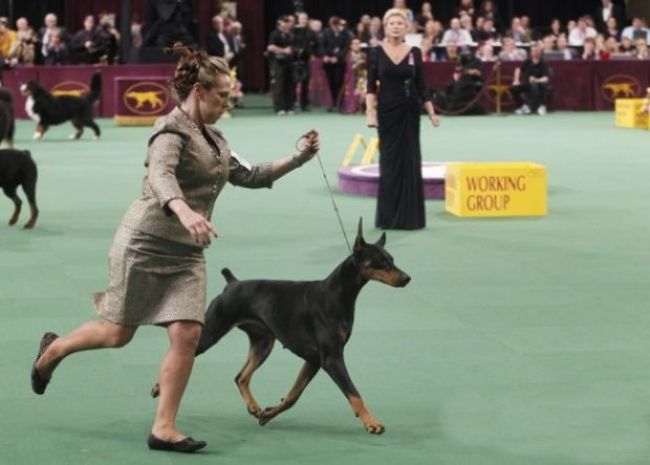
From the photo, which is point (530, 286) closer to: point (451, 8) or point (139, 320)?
point (139, 320)

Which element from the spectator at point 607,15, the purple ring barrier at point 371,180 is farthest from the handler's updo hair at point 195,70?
the spectator at point 607,15

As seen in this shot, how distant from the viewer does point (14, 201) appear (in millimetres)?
12258

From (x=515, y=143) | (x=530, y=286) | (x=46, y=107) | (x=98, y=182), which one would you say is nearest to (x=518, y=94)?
(x=515, y=143)

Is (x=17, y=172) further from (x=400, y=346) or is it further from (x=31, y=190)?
(x=400, y=346)

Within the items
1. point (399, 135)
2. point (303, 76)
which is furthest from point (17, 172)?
point (303, 76)

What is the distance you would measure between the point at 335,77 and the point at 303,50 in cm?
86

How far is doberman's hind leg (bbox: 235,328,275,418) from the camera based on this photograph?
5.99 meters

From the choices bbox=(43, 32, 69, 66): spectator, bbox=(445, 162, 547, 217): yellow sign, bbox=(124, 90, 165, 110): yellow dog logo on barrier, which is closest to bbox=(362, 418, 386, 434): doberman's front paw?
bbox=(445, 162, 547, 217): yellow sign

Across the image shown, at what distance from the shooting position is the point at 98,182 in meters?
16.1

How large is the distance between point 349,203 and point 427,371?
7236 millimetres

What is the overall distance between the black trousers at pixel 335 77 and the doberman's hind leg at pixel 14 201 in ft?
54.0

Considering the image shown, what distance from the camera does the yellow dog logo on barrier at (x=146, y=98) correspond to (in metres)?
25.1

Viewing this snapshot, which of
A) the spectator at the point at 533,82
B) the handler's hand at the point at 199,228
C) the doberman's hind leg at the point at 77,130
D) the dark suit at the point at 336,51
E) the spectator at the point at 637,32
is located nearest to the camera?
the handler's hand at the point at 199,228

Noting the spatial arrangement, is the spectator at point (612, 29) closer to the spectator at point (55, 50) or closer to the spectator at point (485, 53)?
the spectator at point (485, 53)
